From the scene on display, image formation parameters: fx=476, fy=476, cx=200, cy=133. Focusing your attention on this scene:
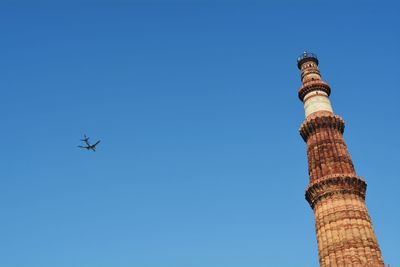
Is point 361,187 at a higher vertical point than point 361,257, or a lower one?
higher

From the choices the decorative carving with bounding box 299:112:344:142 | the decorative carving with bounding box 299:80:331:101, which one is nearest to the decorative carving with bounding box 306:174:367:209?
the decorative carving with bounding box 299:112:344:142

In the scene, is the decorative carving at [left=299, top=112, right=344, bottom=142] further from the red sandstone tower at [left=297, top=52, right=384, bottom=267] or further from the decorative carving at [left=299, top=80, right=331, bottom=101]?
the decorative carving at [left=299, top=80, right=331, bottom=101]

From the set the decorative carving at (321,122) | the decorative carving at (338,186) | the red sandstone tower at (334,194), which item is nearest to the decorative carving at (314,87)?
the red sandstone tower at (334,194)

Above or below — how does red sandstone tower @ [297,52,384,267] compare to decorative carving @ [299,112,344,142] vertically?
below

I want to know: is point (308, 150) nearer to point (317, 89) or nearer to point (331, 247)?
point (317, 89)

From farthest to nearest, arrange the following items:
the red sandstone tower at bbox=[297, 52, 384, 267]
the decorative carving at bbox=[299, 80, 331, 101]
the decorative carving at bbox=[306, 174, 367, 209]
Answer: the decorative carving at bbox=[299, 80, 331, 101]
the decorative carving at bbox=[306, 174, 367, 209]
the red sandstone tower at bbox=[297, 52, 384, 267]

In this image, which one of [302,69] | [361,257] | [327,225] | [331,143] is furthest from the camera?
[302,69]

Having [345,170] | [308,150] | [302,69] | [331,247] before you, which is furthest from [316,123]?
[331,247]

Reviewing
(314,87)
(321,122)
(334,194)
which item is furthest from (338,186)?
(314,87)

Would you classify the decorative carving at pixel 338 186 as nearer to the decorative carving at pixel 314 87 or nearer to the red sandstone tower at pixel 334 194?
the red sandstone tower at pixel 334 194
